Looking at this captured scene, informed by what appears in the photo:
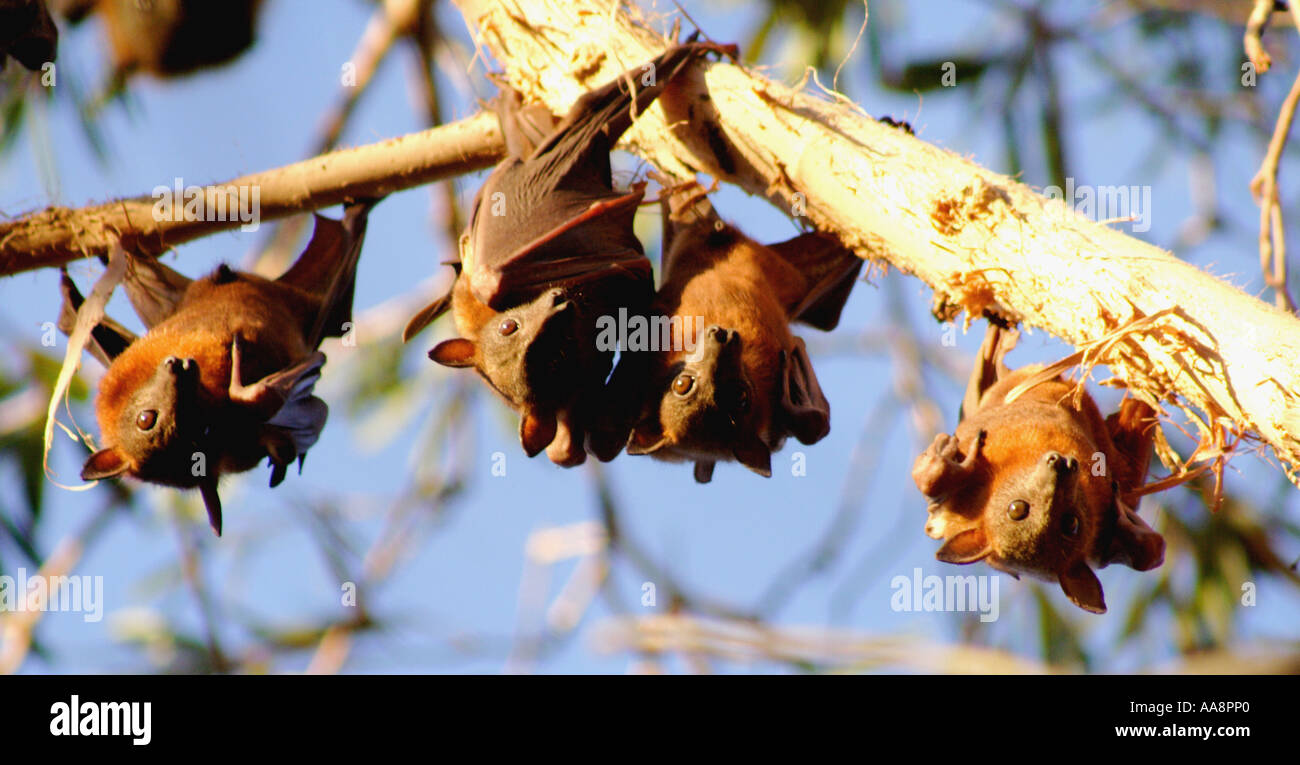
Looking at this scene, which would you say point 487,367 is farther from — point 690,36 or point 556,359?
point 690,36

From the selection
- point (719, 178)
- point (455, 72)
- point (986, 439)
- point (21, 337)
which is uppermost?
point (455, 72)

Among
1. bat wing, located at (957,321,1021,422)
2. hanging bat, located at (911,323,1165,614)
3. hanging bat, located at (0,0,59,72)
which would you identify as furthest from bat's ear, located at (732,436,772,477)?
hanging bat, located at (0,0,59,72)

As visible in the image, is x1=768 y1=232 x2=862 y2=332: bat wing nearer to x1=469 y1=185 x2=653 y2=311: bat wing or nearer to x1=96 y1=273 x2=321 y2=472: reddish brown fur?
x1=469 y1=185 x2=653 y2=311: bat wing

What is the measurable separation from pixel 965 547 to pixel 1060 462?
0.51 metres

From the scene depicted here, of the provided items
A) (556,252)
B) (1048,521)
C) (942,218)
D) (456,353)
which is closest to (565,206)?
(556,252)

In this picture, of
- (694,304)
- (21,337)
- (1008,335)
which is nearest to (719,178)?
(694,304)

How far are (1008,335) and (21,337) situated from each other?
6.36 meters

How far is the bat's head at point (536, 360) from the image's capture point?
3.99m

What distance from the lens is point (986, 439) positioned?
13.5ft

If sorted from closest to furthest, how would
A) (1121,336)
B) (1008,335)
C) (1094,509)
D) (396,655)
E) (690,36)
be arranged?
(1121,336) < (1094,509) < (690,36) < (1008,335) < (396,655)

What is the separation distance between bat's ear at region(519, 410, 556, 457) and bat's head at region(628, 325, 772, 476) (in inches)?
11.8

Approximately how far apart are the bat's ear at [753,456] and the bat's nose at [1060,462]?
3.16ft

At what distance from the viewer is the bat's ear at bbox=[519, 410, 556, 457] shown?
13.6 feet

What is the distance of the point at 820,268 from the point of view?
15.3 ft
